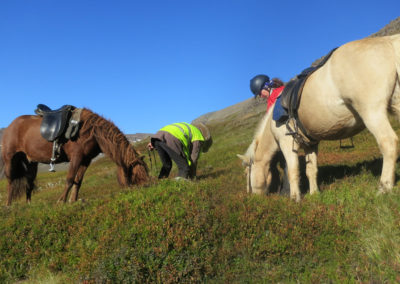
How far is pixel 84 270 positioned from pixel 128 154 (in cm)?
417

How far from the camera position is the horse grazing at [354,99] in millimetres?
4898

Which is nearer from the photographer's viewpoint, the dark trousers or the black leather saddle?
the black leather saddle

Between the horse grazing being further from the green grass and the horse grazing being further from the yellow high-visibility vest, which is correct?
the yellow high-visibility vest

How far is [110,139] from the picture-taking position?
8125 millimetres

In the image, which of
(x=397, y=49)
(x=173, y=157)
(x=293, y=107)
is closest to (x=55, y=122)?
(x=173, y=157)

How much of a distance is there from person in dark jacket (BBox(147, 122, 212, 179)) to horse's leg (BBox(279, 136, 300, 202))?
126 inches

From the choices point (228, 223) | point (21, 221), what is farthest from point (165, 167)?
point (228, 223)

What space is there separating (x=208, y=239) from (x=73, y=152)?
546 cm

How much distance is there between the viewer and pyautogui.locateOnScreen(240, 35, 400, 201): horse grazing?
4898 millimetres

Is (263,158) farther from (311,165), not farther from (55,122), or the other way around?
(55,122)

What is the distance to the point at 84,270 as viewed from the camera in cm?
405

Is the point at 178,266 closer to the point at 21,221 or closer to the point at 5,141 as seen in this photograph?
the point at 21,221

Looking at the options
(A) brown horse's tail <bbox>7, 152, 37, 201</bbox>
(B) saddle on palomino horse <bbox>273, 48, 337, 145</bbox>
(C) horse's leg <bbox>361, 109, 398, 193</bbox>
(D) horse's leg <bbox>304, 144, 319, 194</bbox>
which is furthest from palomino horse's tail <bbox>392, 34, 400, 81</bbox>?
(A) brown horse's tail <bbox>7, 152, 37, 201</bbox>

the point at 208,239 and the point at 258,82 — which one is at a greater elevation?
the point at 258,82
